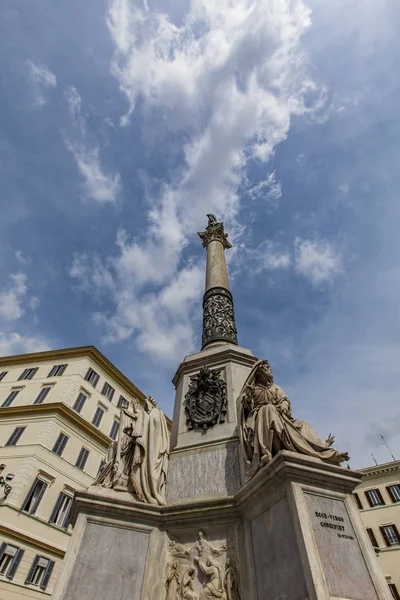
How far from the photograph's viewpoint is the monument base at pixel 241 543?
4211 mm

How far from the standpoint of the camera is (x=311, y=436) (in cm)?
571

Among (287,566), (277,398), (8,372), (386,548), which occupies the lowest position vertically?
(287,566)

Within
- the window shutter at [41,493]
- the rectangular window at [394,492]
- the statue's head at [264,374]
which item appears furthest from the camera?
the rectangular window at [394,492]

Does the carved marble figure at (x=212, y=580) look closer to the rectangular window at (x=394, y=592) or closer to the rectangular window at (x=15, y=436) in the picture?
the rectangular window at (x=15, y=436)

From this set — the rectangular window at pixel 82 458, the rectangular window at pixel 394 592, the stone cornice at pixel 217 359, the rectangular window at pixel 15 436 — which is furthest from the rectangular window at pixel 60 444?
the rectangular window at pixel 394 592

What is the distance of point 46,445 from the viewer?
24.0 metres

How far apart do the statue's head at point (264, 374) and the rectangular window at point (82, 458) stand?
22.5 m

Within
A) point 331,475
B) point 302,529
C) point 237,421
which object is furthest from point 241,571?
point 237,421

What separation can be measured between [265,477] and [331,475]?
88 cm

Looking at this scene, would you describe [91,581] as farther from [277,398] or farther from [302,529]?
[277,398]

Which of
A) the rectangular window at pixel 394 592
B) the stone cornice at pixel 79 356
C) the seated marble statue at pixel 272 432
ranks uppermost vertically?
the stone cornice at pixel 79 356

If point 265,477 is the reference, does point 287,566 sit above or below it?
below

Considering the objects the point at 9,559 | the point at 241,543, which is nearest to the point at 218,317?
the point at 241,543

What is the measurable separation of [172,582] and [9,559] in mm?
19618
